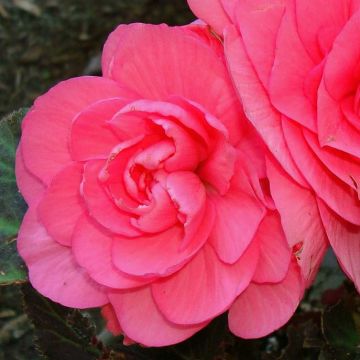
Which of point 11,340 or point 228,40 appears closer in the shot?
point 228,40

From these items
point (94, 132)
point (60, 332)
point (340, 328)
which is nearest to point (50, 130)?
point (94, 132)

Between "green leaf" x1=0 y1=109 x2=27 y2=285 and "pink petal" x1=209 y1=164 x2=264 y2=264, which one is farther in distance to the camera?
"green leaf" x1=0 y1=109 x2=27 y2=285

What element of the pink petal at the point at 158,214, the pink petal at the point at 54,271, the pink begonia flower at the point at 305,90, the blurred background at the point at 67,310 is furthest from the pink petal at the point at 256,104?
the blurred background at the point at 67,310

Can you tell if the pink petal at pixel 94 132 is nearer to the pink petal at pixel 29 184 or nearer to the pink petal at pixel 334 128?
the pink petal at pixel 29 184

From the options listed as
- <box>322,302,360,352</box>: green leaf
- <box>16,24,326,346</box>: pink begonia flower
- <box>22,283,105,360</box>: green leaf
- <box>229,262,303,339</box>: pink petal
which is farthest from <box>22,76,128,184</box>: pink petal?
<box>322,302,360,352</box>: green leaf

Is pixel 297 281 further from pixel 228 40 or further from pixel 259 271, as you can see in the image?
pixel 228 40

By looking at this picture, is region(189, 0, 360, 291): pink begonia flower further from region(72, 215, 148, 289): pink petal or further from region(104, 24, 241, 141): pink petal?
region(72, 215, 148, 289): pink petal

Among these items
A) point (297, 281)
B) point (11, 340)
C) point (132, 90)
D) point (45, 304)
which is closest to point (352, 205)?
point (297, 281)
